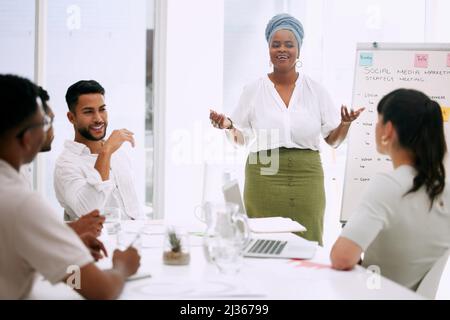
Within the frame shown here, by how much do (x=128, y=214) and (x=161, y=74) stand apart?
6.58 feet

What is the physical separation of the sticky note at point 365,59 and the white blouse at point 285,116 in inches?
24.5

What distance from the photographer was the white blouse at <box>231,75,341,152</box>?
311cm

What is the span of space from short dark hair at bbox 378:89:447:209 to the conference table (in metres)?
0.36

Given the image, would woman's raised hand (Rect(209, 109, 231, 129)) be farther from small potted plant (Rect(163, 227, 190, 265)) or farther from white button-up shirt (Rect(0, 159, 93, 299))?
white button-up shirt (Rect(0, 159, 93, 299))

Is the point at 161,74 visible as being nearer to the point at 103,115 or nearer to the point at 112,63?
the point at 112,63

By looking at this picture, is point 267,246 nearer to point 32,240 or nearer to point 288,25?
point 32,240

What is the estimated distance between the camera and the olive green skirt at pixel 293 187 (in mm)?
3094

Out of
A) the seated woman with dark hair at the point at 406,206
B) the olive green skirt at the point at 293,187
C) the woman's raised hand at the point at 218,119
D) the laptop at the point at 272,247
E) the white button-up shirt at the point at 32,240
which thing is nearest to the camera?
the white button-up shirt at the point at 32,240

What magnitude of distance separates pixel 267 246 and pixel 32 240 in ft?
3.31

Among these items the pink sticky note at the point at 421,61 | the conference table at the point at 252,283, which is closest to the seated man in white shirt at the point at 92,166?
the conference table at the point at 252,283

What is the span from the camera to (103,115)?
2.98 m

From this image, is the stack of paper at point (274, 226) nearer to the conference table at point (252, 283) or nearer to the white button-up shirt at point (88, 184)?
the conference table at point (252, 283)

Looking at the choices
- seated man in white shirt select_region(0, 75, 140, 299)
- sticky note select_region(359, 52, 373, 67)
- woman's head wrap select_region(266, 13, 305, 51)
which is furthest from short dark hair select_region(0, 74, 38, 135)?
sticky note select_region(359, 52, 373, 67)
